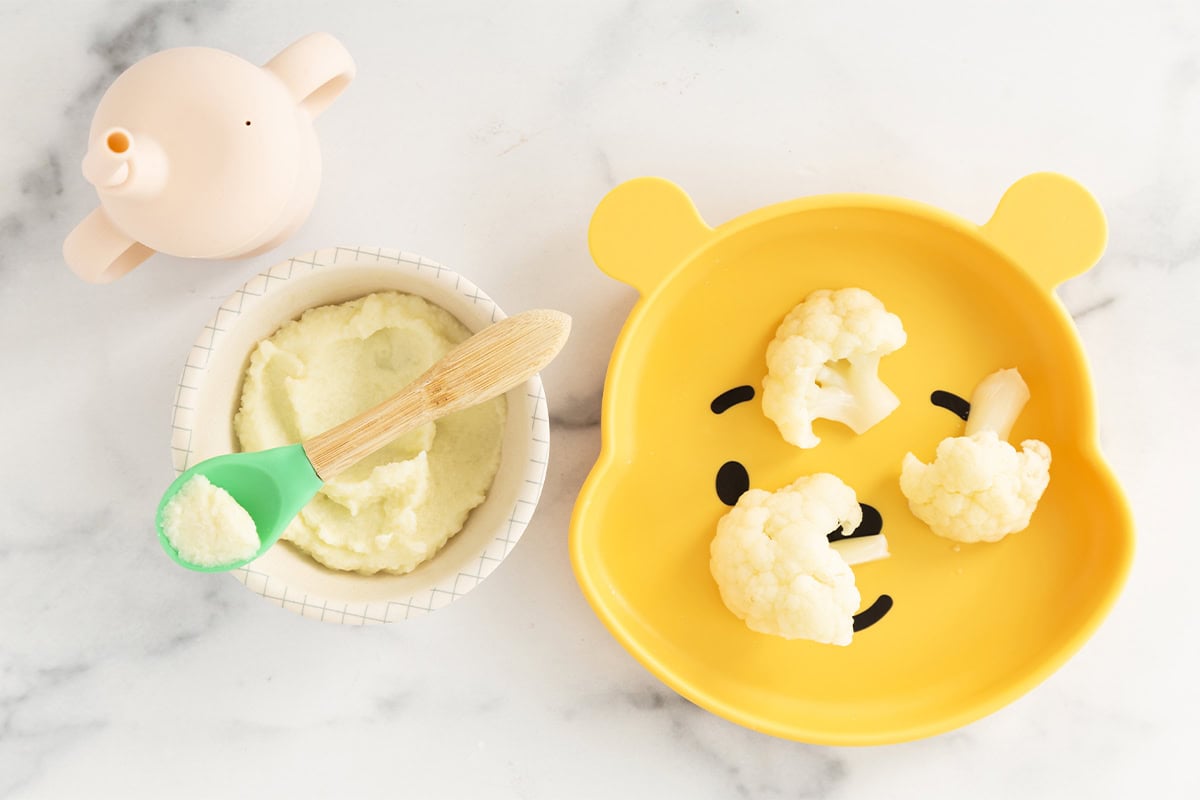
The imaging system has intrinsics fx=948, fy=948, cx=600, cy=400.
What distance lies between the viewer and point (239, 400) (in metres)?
0.87

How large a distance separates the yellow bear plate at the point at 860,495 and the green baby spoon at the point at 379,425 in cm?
18

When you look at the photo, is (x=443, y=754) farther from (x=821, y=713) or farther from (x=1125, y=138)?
(x=1125, y=138)

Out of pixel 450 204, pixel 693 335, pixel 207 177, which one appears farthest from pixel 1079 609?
pixel 207 177

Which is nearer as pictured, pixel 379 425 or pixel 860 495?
pixel 379 425

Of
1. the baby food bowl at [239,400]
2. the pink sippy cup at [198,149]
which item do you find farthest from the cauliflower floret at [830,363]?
the pink sippy cup at [198,149]

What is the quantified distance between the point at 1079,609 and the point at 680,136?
2.07 feet

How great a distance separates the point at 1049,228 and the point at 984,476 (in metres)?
0.25

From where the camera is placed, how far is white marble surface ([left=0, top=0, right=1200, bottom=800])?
97 cm

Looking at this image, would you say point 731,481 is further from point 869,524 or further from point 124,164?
point 124,164

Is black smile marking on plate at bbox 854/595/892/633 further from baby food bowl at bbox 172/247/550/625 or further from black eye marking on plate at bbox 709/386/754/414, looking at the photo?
baby food bowl at bbox 172/247/550/625

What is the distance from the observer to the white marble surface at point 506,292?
967 millimetres

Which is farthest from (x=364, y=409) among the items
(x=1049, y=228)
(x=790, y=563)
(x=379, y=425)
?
(x=1049, y=228)

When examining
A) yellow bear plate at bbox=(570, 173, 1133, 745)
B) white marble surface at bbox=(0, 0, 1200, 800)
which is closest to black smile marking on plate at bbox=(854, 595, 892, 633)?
yellow bear plate at bbox=(570, 173, 1133, 745)

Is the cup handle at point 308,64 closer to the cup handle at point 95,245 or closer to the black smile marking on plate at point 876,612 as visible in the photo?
the cup handle at point 95,245
